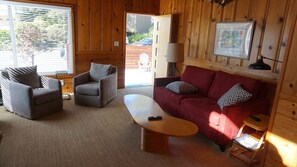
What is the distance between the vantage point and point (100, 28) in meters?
4.89

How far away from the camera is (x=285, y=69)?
6.48ft

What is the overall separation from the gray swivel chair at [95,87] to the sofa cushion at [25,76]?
690 millimetres

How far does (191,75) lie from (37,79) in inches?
115

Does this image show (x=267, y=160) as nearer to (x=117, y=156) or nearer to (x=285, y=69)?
(x=285, y=69)

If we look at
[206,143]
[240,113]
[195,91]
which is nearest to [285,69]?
[240,113]

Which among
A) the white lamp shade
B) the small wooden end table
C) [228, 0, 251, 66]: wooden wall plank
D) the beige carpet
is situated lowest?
the beige carpet

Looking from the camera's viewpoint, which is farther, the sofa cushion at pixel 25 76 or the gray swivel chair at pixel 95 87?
the gray swivel chair at pixel 95 87

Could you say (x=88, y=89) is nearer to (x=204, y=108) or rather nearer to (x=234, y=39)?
(x=204, y=108)

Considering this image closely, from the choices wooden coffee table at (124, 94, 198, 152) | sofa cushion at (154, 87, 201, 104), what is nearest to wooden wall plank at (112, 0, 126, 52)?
sofa cushion at (154, 87, 201, 104)

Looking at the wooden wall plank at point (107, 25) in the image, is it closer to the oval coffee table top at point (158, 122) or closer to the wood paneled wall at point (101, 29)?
the wood paneled wall at point (101, 29)

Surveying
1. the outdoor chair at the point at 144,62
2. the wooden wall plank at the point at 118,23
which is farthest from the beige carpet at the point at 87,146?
the outdoor chair at the point at 144,62

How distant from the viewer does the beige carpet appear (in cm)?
234

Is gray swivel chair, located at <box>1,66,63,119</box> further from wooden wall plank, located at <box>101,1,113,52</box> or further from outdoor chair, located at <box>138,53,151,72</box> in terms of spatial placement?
outdoor chair, located at <box>138,53,151,72</box>

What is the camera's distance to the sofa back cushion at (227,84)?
9.49ft
